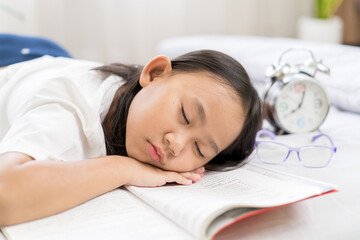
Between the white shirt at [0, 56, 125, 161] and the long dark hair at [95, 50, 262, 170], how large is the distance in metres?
0.05

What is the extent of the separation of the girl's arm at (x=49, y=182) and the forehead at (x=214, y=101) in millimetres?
189

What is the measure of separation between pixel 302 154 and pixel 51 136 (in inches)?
23.6

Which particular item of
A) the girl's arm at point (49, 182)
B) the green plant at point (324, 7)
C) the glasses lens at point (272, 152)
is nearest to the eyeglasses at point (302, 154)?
the glasses lens at point (272, 152)

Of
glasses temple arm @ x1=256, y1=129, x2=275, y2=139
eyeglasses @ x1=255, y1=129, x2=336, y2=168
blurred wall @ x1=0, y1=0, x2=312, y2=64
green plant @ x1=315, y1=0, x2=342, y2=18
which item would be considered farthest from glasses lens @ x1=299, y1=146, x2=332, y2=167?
green plant @ x1=315, y1=0, x2=342, y2=18

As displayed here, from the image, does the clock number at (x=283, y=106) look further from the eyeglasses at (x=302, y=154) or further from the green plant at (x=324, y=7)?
the green plant at (x=324, y=7)

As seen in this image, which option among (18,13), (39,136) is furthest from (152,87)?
(18,13)

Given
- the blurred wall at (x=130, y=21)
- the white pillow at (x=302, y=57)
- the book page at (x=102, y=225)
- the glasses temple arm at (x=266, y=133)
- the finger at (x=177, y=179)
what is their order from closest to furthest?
the book page at (x=102, y=225), the finger at (x=177, y=179), the glasses temple arm at (x=266, y=133), the white pillow at (x=302, y=57), the blurred wall at (x=130, y=21)

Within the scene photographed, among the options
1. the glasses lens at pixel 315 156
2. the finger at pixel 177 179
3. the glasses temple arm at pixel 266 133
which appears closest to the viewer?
the finger at pixel 177 179

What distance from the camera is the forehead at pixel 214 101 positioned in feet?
2.91

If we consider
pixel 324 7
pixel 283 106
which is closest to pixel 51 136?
pixel 283 106

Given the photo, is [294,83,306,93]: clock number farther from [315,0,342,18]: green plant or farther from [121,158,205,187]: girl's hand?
[315,0,342,18]: green plant

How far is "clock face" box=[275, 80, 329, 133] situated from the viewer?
3.98 ft

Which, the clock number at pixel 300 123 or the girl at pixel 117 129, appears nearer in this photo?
the girl at pixel 117 129

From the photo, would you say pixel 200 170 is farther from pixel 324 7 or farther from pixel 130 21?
pixel 324 7
